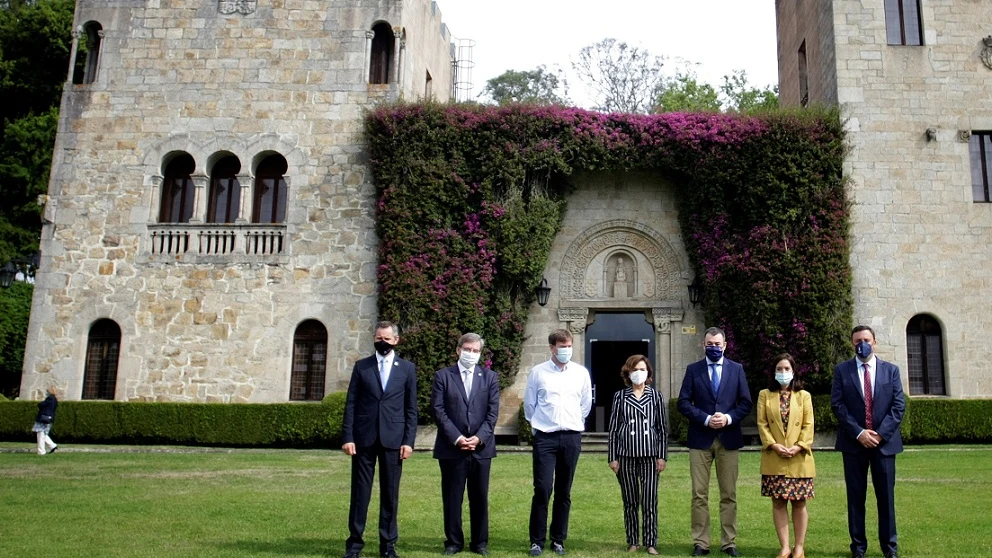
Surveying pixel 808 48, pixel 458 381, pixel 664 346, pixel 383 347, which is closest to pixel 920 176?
pixel 808 48

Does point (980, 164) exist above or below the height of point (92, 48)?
below

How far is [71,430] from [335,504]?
11182mm

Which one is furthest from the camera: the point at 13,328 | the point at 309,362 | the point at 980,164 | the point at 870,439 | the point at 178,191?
the point at 13,328

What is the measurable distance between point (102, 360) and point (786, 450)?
16303 mm

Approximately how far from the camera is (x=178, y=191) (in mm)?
20125

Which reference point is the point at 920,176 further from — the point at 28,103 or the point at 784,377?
the point at 28,103

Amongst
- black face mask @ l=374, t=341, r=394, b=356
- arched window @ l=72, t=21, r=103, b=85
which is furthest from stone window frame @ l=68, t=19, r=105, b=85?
black face mask @ l=374, t=341, r=394, b=356

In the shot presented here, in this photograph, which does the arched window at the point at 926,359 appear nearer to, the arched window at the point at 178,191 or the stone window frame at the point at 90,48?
the arched window at the point at 178,191

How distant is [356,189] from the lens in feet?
63.1

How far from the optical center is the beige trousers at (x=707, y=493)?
7.28 metres

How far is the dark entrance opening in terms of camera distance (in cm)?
2072

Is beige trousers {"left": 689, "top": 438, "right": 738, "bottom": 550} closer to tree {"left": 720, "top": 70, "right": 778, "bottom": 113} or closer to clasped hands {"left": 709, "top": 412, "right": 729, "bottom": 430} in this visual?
clasped hands {"left": 709, "top": 412, "right": 729, "bottom": 430}

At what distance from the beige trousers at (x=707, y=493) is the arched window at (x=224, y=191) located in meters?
14.7

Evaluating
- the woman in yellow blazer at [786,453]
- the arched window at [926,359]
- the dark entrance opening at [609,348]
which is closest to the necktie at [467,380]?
the woman in yellow blazer at [786,453]
